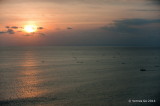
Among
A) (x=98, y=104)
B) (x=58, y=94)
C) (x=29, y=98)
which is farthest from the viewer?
(x=58, y=94)

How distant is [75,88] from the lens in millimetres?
31734

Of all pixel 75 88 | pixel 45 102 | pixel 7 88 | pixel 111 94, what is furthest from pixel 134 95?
pixel 7 88

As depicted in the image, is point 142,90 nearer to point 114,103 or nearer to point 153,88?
point 153,88

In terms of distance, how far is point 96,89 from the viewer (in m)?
30.9

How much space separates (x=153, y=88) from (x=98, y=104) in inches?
474

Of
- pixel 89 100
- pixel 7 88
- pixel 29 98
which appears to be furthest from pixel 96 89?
pixel 7 88

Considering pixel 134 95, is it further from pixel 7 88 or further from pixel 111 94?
pixel 7 88

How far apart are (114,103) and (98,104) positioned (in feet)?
6.17

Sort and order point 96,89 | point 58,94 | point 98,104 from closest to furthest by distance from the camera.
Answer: point 98,104 → point 58,94 → point 96,89

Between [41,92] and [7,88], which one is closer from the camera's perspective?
[41,92]

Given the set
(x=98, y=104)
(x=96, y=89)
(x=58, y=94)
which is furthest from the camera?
(x=96, y=89)

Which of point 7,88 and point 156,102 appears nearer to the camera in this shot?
point 156,102

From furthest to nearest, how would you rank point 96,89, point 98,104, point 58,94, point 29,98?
point 96,89
point 58,94
point 29,98
point 98,104

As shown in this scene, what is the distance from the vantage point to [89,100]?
2555cm
